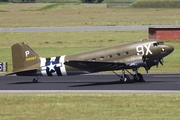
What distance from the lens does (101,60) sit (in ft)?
126

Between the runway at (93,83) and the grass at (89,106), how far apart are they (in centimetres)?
364

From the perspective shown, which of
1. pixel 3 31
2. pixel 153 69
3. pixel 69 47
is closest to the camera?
pixel 153 69

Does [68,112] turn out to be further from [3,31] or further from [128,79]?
[3,31]

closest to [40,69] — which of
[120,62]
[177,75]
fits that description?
[120,62]

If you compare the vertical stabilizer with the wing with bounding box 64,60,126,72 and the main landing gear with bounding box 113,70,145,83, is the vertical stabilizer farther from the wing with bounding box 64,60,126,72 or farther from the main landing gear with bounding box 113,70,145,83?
the main landing gear with bounding box 113,70,145,83

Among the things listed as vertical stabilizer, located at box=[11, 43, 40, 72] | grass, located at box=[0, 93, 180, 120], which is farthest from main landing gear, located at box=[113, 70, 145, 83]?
grass, located at box=[0, 93, 180, 120]

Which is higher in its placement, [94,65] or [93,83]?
[94,65]

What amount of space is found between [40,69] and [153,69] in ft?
43.5

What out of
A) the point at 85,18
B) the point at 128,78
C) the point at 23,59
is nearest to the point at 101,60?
the point at 128,78

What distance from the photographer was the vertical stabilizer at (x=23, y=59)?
39250 millimetres

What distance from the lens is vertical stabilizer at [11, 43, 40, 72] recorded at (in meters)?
39.2

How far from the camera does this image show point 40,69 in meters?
38.9

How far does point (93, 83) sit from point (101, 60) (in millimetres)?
1832

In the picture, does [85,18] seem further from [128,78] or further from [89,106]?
[89,106]
